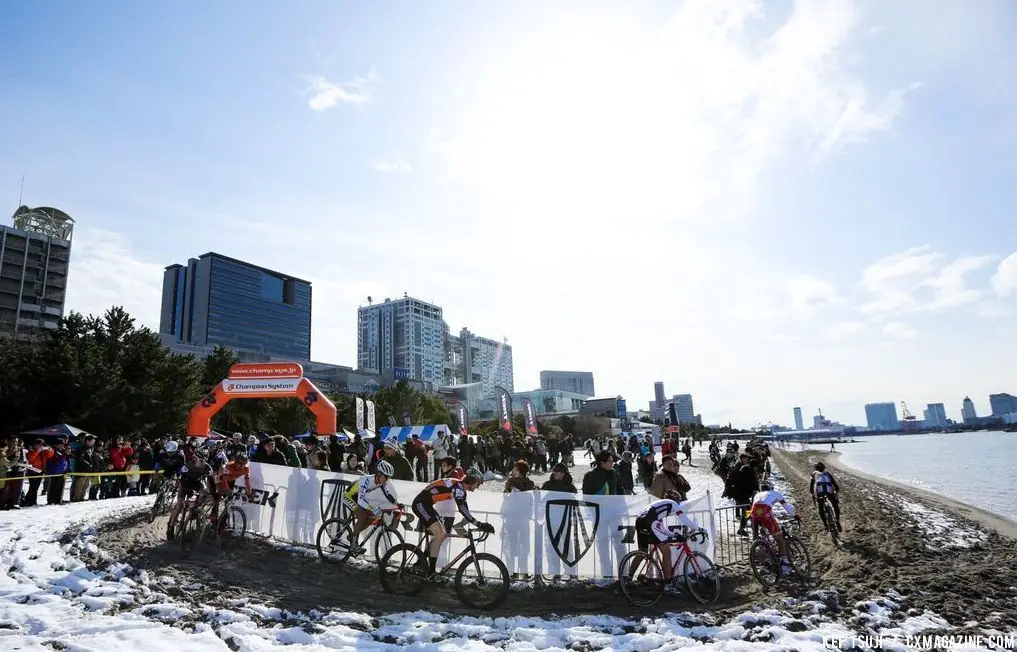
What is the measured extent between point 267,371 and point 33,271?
108088 millimetres

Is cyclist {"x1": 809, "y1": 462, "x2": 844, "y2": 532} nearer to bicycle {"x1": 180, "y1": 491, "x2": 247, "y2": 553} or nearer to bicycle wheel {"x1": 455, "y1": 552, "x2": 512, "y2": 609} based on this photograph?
bicycle wheel {"x1": 455, "y1": 552, "x2": 512, "y2": 609}

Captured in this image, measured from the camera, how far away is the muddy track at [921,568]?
775 centimetres

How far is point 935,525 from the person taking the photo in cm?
1653

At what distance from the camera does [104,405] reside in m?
33.7

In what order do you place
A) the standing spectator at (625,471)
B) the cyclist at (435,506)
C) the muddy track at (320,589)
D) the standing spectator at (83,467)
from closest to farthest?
the muddy track at (320,589), the cyclist at (435,506), the standing spectator at (625,471), the standing spectator at (83,467)

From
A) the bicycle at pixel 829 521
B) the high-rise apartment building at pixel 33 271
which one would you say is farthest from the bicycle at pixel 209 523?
the high-rise apartment building at pixel 33 271

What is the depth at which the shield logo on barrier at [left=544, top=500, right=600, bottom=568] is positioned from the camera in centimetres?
902

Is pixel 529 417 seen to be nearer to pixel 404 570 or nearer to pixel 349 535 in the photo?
pixel 349 535

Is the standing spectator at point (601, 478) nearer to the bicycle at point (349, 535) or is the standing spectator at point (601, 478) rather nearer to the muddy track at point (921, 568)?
the bicycle at point (349, 535)

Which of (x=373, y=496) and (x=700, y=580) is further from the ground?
(x=373, y=496)

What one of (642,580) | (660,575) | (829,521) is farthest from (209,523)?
(829,521)

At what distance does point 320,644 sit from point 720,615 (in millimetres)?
4954

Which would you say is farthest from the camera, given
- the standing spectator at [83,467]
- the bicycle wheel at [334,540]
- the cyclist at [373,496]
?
the standing spectator at [83,467]

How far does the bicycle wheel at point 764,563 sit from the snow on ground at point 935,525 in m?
6.67
